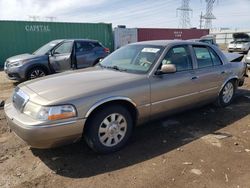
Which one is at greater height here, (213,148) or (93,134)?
(93,134)

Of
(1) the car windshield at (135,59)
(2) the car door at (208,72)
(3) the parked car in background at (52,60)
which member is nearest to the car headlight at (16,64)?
(3) the parked car in background at (52,60)

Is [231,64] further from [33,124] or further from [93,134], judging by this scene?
[33,124]

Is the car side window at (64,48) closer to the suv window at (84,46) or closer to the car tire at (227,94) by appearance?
the suv window at (84,46)

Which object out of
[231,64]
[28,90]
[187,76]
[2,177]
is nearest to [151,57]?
[187,76]

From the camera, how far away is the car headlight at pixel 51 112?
3254 mm

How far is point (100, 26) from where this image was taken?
64.8 feet

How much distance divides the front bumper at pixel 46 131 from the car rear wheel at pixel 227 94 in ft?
12.0

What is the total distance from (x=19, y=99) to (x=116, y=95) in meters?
1.40

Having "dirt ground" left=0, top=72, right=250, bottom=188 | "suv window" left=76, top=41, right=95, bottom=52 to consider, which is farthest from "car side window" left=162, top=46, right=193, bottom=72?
"suv window" left=76, top=41, right=95, bottom=52

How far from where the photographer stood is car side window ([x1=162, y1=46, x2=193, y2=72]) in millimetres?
4582

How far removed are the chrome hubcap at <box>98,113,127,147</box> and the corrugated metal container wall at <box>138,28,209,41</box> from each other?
19766mm

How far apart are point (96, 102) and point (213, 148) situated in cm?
195

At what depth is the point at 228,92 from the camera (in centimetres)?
608

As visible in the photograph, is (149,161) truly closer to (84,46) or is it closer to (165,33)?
(84,46)
